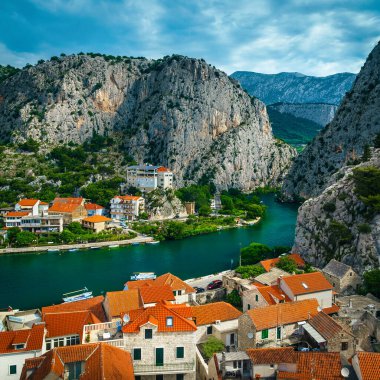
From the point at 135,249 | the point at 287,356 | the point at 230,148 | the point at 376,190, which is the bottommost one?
the point at 135,249

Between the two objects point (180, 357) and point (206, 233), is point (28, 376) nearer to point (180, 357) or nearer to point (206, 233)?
point (180, 357)

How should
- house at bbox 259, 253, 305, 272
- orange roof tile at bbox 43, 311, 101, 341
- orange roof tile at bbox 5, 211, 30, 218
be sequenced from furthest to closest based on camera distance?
orange roof tile at bbox 5, 211, 30, 218 → house at bbox 259, 253, 305, 272 → orange roof tile at bbox 43, 311, 101, 341

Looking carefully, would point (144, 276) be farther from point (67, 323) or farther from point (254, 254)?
point (67, 323)

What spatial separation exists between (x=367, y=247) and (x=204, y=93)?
8355cm

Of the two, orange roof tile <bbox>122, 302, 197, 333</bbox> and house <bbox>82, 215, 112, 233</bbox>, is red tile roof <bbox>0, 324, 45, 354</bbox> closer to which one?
orange roof tile <bbox>122, 302, 197, 333</bbox>

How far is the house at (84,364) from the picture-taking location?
40.7ft

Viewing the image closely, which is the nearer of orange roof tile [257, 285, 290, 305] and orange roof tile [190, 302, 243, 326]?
orange roof tile [190, 302, 243, 326]

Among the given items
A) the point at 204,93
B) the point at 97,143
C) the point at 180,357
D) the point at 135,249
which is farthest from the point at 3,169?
the point at 180,357

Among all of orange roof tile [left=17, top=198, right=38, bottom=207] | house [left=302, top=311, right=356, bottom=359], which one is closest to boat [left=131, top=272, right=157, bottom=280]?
house [left=302, top=311, right=356, bottom=359]

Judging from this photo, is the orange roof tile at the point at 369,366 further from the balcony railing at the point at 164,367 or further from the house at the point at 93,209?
the house at the point at 93,209

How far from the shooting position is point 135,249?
53562 millimetres

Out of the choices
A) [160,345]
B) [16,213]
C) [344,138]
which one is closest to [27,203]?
[16,213]

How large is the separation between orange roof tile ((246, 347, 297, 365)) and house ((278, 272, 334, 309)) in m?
11.2

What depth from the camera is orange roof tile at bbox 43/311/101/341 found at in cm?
1969
